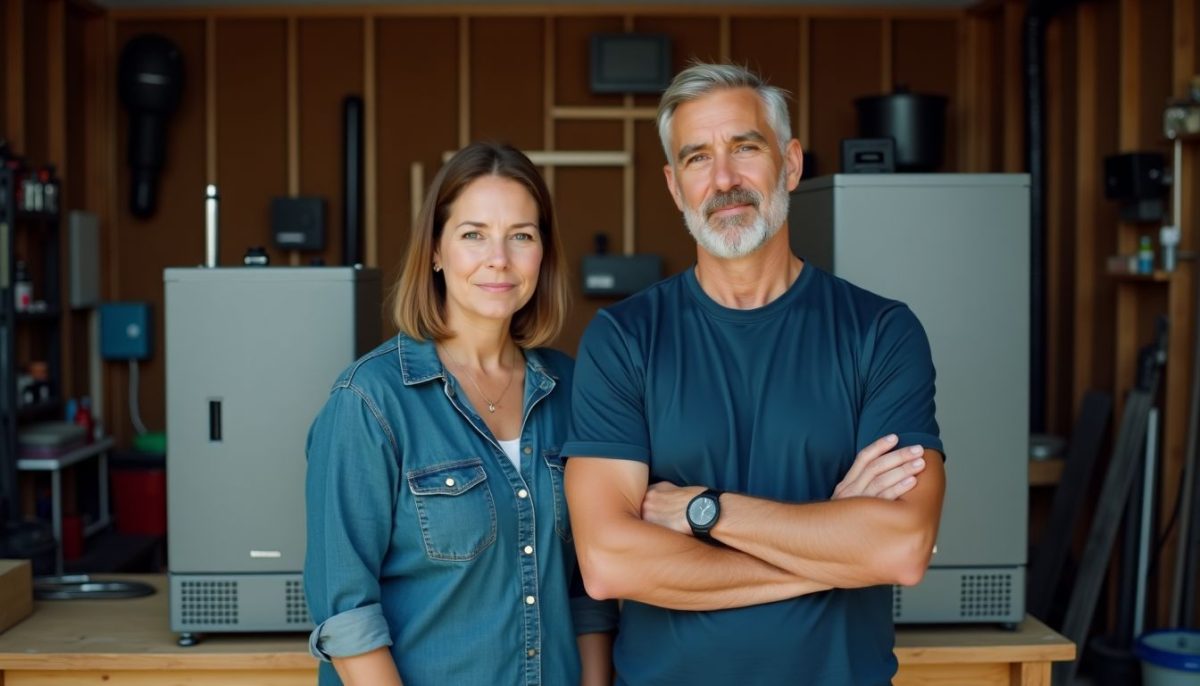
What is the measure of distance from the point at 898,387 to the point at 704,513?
0.36m

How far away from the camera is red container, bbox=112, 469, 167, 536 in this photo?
19.3 feet

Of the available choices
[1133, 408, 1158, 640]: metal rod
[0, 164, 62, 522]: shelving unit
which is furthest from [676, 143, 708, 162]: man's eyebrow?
[0, 164, 62, 522]: shelving unit

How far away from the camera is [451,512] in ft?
6.10

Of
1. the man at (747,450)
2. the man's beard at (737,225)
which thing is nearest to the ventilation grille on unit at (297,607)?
the man at (747,450)

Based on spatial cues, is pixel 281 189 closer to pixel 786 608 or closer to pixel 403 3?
pixel 403 3

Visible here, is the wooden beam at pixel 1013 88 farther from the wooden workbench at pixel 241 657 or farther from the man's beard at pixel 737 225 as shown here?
the man's beard at pixel 737 225

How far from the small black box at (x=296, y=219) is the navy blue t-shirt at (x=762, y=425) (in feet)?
14.9

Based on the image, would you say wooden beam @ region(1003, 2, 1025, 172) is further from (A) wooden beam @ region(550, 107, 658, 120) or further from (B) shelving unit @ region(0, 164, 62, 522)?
(B) shelving unit @ region(0, 164, 62, 522)

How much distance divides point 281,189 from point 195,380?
4.24 metres

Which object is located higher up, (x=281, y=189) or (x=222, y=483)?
(x=281, y=189)

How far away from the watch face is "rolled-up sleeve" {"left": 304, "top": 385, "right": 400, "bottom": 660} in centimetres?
45

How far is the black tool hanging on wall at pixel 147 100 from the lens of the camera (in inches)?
234

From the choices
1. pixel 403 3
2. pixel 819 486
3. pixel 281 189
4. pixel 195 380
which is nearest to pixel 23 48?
pixel 281 189

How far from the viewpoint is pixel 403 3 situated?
623cm
